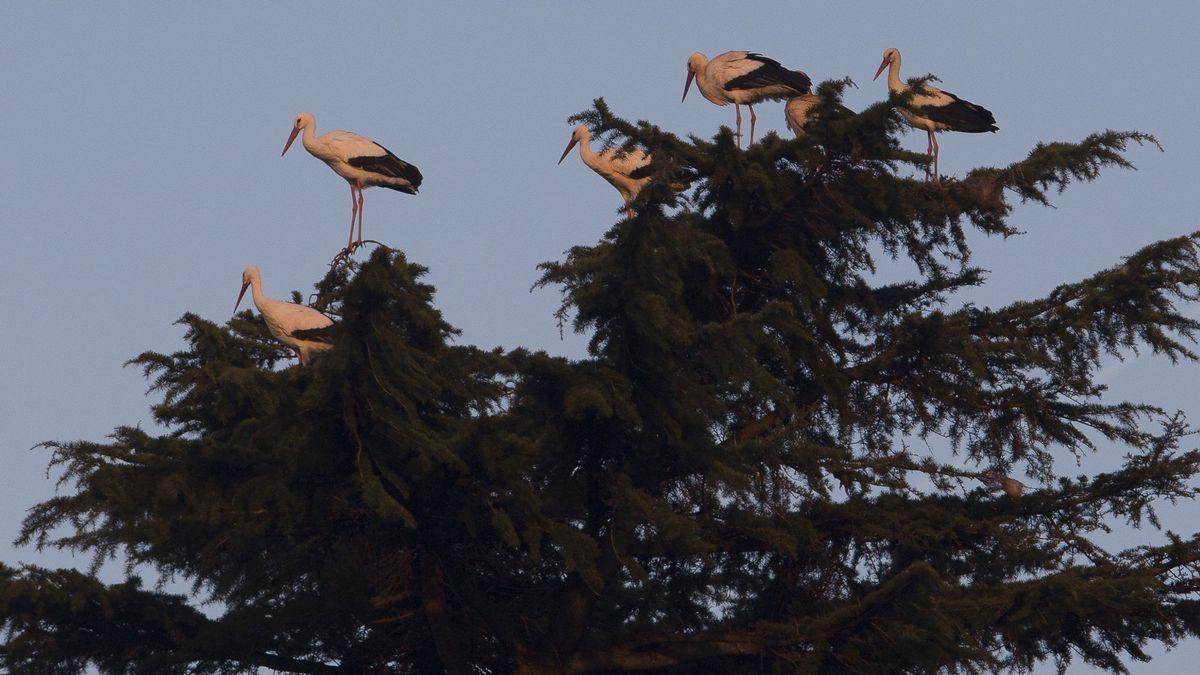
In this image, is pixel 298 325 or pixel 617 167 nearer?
pixel 298 325

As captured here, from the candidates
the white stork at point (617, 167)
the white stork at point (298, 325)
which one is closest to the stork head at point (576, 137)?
the white stork at point (617, 167)

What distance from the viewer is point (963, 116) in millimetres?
21078

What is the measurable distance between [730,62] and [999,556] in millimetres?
9239

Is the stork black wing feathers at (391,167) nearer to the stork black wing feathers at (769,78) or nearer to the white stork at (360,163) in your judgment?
the white stork at (360,163)

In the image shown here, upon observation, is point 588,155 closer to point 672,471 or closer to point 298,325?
point 298,325

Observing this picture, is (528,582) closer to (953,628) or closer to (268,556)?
(268,556)

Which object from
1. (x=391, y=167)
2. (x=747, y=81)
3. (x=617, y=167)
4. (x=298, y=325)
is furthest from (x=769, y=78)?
(x=298, y=325)

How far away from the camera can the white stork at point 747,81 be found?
20797 mm

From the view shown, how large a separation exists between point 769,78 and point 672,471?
9.26m

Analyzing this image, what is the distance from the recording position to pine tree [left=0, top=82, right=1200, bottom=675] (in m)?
11.6

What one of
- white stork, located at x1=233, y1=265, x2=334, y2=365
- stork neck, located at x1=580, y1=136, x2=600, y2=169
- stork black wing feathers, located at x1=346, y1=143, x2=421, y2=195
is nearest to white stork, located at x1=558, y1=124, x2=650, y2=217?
stork neck, located at x1=580, y1=136, x2=600, y2=169

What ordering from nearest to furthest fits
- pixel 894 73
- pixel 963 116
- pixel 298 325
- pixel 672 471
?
pixel 672 471 → pixel 298 325 → pixel 963 116 → pixel 894 73

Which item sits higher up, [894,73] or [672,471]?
[894,73]

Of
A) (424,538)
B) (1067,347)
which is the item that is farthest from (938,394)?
(424,538)
